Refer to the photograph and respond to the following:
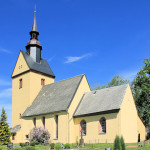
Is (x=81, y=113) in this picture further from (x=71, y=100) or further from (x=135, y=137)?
(x=135, y=137)

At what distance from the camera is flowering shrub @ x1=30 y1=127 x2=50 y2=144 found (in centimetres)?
3394

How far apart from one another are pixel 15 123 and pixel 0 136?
17.5ft

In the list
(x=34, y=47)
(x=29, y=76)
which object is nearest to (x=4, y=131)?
(x=29, y=76)

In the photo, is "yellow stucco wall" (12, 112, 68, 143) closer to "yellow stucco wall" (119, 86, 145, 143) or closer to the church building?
the church building

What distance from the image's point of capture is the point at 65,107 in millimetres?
33219

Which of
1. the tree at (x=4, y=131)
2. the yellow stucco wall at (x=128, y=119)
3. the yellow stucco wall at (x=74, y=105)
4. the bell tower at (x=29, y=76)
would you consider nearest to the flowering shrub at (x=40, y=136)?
the yellow stucco wall at (x=74, y=105)

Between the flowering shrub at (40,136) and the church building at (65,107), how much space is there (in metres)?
0.73

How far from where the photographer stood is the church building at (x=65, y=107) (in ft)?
98.3

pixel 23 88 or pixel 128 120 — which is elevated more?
pixel 23 88

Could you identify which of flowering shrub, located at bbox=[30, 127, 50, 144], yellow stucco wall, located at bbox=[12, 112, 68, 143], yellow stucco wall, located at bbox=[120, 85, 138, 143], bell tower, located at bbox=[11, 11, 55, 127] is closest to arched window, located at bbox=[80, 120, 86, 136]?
yellow stucco wall, located at bbox=[12, 112, 68, 143]

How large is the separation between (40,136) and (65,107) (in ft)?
18.1

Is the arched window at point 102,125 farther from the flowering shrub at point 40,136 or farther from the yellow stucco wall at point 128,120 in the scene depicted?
the flowering shrub at point 40,136

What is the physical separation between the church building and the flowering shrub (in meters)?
0.73

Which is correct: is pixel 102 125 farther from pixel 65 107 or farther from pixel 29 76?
pixel 29 76
